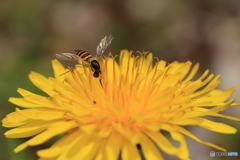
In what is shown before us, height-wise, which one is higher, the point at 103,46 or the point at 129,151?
the point at 103,46

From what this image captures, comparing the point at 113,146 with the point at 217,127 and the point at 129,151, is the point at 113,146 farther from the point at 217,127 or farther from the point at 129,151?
the point at 217,127

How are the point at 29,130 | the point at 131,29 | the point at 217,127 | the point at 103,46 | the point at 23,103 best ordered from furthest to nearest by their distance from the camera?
the point at 131,29, the point at 103,46, the point at 23,103, the point at 29,130, the point at 217,127

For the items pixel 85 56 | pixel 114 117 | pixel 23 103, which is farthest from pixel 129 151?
pixel 85 56

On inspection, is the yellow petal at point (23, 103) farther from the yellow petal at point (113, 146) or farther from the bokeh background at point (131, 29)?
the bokeh background at point (131, 29)

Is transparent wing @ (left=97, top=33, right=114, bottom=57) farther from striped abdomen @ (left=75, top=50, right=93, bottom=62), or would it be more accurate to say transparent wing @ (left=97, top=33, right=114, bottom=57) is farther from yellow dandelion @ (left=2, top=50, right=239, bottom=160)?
yellow dandelion @ (left=2, top=50, right=239, bottom=160)

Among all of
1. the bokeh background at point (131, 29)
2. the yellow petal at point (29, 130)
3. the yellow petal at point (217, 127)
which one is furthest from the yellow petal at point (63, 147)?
the bokeh background at point (131, 29)

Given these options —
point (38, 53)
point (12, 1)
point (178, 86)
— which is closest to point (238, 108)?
point (178, 86)
